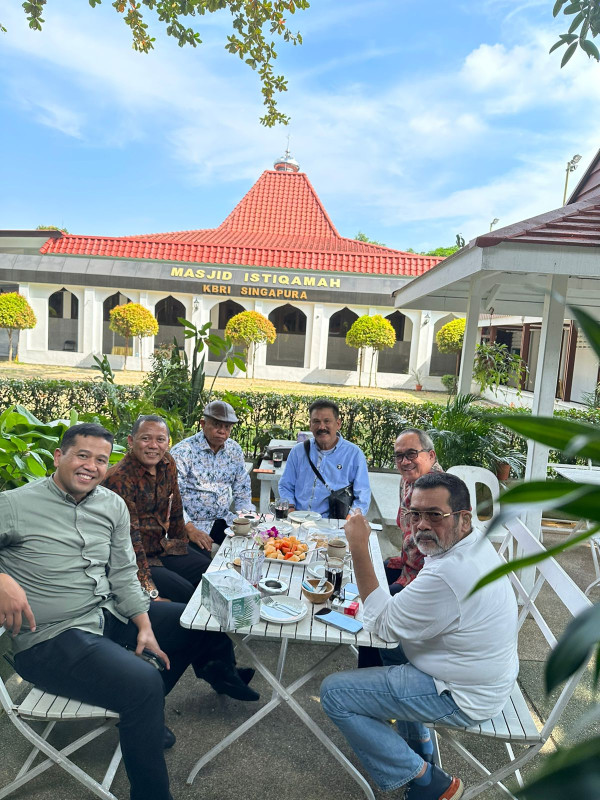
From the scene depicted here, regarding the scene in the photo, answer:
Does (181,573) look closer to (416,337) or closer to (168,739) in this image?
(168,739)

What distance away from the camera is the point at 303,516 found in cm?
376

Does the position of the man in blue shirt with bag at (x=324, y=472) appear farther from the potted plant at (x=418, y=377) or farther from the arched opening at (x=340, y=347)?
the arched opening at (x=340, y=347)

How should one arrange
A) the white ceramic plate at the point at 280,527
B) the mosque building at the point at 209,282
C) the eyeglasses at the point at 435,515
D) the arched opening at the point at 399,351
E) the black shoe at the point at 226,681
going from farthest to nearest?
the arched opening at the point at 399,351, the mosque building at the point at 209,282, the white ceramic plate at the point at 280,527, the black shoe at the point at 226,681, the eyeglasses at the point at 435,515

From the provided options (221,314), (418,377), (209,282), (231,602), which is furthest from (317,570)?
(221,314)

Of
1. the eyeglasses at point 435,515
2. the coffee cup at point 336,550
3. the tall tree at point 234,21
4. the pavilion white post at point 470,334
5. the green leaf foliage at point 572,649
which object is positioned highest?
the tall tree at point 234,21

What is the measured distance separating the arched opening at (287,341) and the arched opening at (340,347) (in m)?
1.45

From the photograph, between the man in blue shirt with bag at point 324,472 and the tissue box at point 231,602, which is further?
the man in blue shirt with bag at point 324,472

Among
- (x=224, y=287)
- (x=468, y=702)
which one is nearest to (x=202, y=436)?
(x=468, y=702)

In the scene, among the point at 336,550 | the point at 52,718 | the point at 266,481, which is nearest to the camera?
the point at 52,718

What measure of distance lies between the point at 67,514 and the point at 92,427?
405 millimetres

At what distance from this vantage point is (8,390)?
760 cm

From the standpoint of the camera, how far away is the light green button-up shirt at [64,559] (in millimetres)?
2383

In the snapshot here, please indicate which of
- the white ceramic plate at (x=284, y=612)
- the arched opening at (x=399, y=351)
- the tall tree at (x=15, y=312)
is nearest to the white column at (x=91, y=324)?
the tall tree at (x=15, y=312)

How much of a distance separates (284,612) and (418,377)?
22.2m
